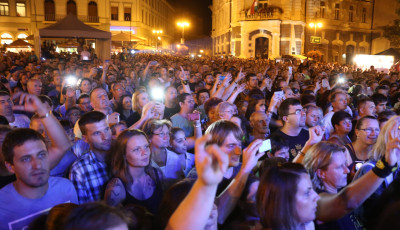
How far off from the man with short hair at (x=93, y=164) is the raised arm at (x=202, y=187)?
167 centimetres

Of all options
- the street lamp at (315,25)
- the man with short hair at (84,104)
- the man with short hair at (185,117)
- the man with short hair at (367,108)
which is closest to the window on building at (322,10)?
the street lamp at (315,25)

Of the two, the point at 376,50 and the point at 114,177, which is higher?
the point at 376,50

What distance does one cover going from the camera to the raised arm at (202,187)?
5.31 feet

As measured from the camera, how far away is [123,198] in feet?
9.49

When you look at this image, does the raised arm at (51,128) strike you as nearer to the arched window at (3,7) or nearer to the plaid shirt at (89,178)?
the plaid shirt at (89,178)

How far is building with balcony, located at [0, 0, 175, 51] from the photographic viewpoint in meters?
44.7

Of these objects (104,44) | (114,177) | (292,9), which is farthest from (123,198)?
(292,9)

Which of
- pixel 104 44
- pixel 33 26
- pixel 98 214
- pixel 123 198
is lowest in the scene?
pixel 123 198

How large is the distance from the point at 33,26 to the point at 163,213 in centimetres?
4956

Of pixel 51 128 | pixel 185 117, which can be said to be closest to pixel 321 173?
pixel 51 128

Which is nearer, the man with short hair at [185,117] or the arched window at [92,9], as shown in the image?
the man with short hair at [185,117]

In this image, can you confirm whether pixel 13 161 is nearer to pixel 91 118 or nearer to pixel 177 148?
pixel 91 118

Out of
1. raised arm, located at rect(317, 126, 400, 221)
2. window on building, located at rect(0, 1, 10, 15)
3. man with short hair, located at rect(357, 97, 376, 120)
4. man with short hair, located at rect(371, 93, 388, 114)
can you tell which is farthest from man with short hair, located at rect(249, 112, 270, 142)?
window on building, located at rect(0, 1, 10, 15)

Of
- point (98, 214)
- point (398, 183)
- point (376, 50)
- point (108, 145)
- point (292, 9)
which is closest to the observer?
point (98, 214)
